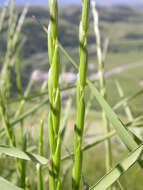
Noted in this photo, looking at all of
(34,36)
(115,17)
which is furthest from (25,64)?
(115,17)

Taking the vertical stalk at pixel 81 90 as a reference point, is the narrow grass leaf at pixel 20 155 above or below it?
below

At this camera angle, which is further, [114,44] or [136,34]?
[136,34]

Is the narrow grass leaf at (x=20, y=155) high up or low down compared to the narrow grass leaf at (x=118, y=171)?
up

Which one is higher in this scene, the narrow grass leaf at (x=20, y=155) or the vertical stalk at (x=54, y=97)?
the vertical stalk at (x=54, y=97)

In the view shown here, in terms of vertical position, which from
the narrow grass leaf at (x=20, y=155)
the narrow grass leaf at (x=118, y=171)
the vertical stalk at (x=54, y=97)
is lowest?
the narrow grass leaf at (x=118, y=171)

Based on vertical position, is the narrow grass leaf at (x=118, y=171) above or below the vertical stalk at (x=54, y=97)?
below

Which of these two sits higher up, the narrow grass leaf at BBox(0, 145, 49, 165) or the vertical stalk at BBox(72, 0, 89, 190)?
the vertical stalk at BBox(72, 0, 89, 190)

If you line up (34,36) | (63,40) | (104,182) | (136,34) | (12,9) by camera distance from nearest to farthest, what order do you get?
1. (104,182)
2. (12,9)
3. (34,36)
4. (63,40)
5. (136,34)

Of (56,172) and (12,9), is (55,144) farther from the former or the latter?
(12,9)
